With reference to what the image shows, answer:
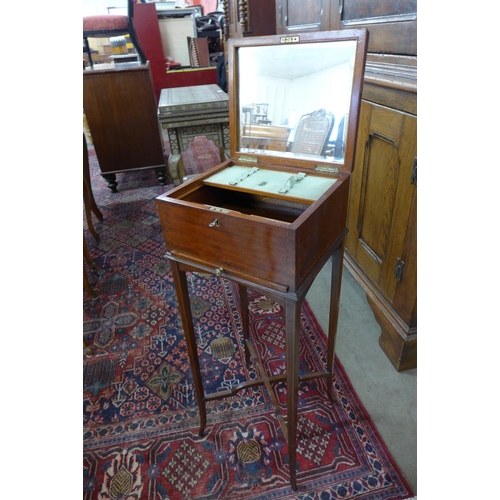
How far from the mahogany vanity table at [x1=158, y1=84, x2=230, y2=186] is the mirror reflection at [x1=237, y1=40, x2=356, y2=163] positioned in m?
1.82

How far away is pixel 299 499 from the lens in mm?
1207

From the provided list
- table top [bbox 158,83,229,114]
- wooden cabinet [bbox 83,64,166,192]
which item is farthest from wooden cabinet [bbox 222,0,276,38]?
wooden cabinet [bbox 83,64,166,192]

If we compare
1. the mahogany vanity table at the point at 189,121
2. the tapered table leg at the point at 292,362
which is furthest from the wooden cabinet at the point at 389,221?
the mahogany vanity table at the point at 189,121

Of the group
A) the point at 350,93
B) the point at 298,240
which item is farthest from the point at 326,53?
the point at 298,240

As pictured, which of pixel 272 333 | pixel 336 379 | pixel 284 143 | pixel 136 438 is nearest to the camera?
pixel 284 143

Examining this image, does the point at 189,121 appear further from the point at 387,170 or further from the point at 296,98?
the point at 296,98

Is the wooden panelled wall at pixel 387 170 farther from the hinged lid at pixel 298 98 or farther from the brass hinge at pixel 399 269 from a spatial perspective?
the hinged lid at pixel 298 98

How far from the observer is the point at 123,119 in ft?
11.4

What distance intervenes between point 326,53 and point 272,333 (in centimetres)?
139

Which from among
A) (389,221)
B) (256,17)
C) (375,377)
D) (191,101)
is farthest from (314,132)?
(256,17)

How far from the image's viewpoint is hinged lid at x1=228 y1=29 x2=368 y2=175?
0.90 metres

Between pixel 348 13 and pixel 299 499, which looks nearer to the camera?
pixel 299 499

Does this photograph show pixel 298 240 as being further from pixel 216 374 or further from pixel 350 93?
pixel 216 374

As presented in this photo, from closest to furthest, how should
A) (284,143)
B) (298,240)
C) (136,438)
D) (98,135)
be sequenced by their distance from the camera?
(298,240), (284,143), (136,438), (98,135)
